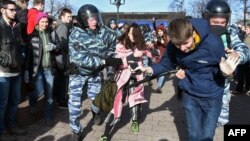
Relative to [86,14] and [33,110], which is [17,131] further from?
[86,14]

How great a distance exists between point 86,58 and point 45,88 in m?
1.40

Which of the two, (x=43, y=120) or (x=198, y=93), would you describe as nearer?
(x=198, y=93)

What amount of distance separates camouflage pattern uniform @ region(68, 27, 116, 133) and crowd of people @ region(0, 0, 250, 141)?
0.01m

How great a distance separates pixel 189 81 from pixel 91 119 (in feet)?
10.5

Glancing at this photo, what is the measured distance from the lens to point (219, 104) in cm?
384

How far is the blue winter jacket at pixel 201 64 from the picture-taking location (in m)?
3.54

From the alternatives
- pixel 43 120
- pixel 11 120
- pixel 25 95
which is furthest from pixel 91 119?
pixel 11 120

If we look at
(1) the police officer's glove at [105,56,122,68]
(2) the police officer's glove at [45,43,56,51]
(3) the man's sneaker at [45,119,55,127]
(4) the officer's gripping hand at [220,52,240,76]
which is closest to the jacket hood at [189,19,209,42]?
(4) the officer's gripping hand at [220,52,240,76]

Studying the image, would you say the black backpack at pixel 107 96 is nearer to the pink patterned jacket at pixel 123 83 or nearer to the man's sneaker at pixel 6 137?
the pink patterned jacket at pixel 123 83

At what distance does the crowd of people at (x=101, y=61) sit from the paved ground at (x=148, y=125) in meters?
0.20

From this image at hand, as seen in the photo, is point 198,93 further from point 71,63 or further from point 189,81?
point 71,63

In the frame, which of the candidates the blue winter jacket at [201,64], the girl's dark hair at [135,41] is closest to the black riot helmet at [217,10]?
the blue winter jacket at [201,64]

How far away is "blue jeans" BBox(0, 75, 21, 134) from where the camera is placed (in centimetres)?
493

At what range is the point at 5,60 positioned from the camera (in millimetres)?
4727
